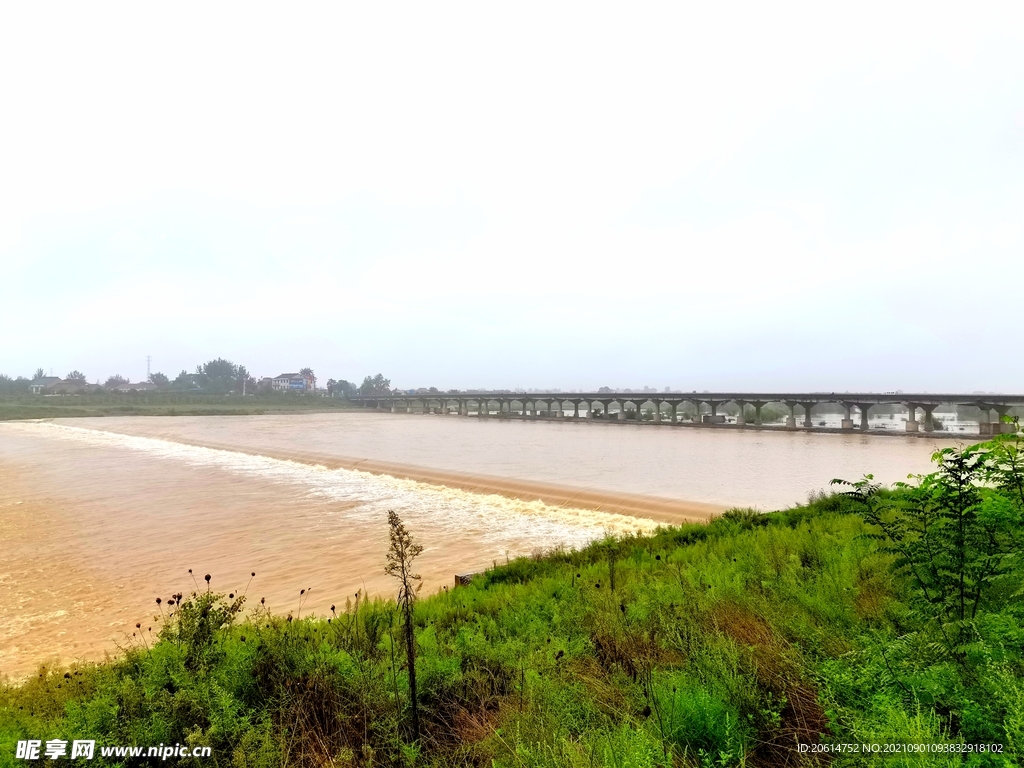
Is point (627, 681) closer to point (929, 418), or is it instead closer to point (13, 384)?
point (929, 418)

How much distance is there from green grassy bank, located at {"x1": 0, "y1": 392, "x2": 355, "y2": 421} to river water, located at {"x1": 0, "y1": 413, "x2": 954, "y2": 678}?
8178cm

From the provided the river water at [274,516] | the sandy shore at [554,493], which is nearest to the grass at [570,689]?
the river water at [274,516]

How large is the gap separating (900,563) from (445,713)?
162 inches

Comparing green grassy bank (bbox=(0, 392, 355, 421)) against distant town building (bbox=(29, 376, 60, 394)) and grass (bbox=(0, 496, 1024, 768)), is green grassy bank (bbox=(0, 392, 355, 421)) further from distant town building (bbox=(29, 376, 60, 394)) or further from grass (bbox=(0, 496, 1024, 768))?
grass (bbox=(0, 496, 1024, 768))

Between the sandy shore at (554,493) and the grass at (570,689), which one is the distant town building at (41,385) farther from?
the grass at (570,689)

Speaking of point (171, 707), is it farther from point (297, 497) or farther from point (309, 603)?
point (297, 497)

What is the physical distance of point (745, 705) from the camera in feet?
11.5

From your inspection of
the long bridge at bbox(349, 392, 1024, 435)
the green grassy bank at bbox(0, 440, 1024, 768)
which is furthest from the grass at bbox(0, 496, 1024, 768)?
the long bridge at bbox(349, 392, 1024, 435)

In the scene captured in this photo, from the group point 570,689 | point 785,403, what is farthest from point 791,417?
point 570,689

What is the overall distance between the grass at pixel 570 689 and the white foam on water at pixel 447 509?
27.9 ft

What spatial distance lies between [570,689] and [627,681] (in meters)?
0.46

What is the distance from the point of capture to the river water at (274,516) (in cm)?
1023

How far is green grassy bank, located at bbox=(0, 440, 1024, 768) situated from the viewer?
3.00m

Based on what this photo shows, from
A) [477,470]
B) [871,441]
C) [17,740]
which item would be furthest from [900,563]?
[871,441]
